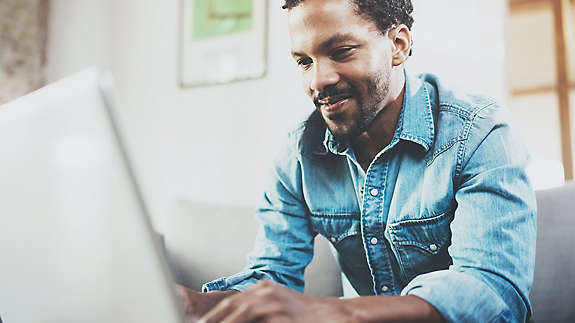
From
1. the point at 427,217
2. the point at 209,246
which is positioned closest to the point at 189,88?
the point at 209,246

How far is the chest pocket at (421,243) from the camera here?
2.20 feet

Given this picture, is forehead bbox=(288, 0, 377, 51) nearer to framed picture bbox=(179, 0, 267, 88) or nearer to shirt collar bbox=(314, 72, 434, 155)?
shirt collar bbox=(314, 72, 434, 155)

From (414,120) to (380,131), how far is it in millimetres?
52

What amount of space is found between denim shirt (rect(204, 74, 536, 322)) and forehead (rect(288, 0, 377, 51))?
0.13 metres

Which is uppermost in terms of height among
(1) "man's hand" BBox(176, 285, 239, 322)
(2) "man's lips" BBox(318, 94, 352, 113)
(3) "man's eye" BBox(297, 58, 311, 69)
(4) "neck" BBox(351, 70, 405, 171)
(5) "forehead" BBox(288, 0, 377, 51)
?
(5) "forehead" BBox(288, 0, 377, 51)

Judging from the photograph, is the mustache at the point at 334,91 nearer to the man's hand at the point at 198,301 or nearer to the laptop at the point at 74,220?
the man's hand at the point at 198,301

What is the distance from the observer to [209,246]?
3.11 feet

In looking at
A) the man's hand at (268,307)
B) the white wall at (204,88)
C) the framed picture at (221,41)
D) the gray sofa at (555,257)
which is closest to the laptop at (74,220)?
the man's hand at (268,307)

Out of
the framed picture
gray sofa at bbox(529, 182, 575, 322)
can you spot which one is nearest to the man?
gray sofa at bbox(529, 182, 575, 322)

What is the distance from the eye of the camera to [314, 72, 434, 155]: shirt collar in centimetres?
70

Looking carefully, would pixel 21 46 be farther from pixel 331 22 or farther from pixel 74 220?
pixel 74 220

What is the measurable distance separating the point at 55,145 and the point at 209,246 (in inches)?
25.0

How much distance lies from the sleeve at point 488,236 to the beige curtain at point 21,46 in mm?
1596

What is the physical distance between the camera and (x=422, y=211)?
27.0 inches
